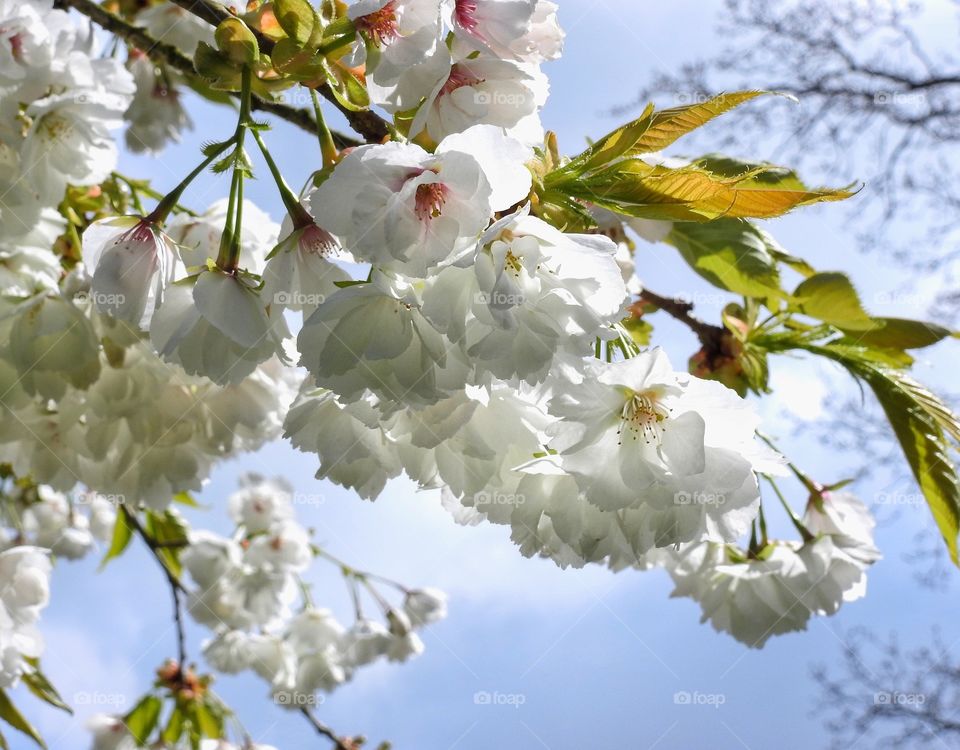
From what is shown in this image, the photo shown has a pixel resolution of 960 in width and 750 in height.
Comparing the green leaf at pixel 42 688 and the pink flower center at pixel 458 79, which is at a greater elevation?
the pink flower center at pixel 458 79

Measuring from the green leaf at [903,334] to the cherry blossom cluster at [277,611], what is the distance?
1680 mm

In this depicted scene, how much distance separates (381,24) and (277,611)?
2.09 meters

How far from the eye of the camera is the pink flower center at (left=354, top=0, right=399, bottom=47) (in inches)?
20.4

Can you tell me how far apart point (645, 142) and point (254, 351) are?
327 mm

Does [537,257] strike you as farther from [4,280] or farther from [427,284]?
[4,280]

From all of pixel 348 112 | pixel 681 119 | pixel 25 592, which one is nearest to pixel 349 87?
pixel 348 112

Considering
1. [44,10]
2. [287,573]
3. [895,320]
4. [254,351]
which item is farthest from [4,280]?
[287,573]

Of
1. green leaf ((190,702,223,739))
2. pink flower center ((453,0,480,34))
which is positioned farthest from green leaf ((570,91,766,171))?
green leaf ((190,702,223,739))

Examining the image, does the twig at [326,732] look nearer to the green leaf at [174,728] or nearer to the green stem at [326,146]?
the green leaf at [174,728]

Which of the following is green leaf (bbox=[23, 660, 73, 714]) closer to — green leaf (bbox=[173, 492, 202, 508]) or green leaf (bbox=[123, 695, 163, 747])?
green leaf (bbox=[173, 492, 202, 508])

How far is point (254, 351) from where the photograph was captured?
610 mm

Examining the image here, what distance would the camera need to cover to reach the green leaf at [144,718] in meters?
2.04

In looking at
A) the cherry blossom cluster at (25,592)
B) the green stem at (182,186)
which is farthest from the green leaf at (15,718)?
the green stem at (182,186)

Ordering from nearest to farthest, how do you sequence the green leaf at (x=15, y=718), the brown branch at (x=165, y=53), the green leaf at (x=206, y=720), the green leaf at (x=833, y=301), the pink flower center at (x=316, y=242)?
the pink flower center at (x=316, y=242) < the brown branch at (x=165, y=53) < the green leaf at (x=833, y=301) < the green leaf at (x=15, y=718) < the green leaf at (x=206, y=720)
